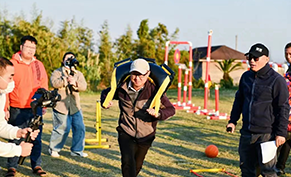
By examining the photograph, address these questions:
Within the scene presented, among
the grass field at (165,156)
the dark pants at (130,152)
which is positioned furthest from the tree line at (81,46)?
the dark pants at (130,152)

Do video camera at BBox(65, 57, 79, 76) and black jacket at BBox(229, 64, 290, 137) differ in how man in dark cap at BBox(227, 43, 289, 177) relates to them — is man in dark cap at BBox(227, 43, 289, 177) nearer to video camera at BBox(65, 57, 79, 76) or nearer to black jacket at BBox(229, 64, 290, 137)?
black jacket at BBox(229, 64, 290, 137)

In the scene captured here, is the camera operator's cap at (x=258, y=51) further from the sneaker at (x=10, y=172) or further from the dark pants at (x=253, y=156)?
the sneaker at (x=10, y=172)

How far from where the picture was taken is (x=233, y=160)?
773 cm

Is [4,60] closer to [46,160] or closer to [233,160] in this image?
[46,160]

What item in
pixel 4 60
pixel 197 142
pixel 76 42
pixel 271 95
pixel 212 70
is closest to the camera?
pixel 4 60

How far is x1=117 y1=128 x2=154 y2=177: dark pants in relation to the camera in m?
4.86

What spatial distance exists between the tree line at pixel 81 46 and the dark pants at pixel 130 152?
64.1ft

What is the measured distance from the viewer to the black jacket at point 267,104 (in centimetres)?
467

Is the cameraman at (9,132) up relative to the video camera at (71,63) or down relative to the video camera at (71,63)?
down

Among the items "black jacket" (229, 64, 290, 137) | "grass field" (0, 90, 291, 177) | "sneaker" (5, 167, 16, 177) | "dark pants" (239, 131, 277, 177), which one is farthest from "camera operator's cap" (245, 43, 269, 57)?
"sneaker" (5, 167, 16, 177)

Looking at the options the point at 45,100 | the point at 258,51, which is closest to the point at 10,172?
A: the point at 45,100

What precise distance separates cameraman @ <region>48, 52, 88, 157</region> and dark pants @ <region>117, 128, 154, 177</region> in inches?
103

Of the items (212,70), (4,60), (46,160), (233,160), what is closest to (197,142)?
(233,160)

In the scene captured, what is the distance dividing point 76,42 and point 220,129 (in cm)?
1725
